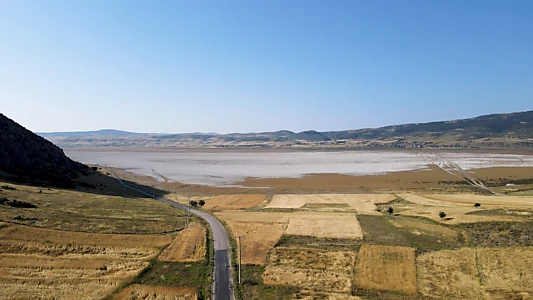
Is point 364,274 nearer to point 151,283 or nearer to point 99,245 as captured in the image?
point 151,283

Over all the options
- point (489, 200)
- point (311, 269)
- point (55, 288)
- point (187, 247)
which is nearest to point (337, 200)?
point (489, 200)

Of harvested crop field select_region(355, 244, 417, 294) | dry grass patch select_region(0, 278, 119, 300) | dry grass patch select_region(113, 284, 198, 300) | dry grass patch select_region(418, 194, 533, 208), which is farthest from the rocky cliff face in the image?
dry grass patch select_region(418, 194, 533, 208)

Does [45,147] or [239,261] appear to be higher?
[45,147]

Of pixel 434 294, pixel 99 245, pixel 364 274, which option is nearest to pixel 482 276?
pixel 434 294

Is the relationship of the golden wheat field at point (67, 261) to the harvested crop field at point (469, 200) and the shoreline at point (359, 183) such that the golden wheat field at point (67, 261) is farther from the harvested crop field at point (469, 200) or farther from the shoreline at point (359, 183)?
the harvested crop field at point (469, 200)

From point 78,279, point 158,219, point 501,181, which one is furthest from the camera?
point 501,181

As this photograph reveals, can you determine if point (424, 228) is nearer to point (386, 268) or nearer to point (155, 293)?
point (386, 268)

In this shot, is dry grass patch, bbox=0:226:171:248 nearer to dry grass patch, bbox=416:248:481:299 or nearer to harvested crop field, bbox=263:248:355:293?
harvested crop field, bbox=263:248:355:293
